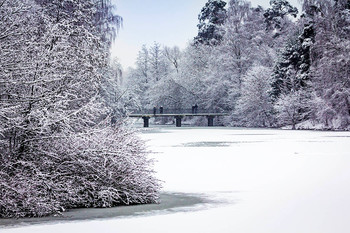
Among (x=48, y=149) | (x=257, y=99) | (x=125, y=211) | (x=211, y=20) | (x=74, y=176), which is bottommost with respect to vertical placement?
(x=125, y=211)

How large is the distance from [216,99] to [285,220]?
203ft

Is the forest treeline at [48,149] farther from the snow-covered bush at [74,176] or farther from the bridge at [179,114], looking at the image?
the bridge at [179,114]

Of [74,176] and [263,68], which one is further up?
[263,68]

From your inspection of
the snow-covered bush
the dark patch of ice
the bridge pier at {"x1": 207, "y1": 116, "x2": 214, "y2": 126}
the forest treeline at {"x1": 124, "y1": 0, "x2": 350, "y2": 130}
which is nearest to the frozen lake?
the dark patch of ice

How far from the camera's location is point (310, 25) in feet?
172

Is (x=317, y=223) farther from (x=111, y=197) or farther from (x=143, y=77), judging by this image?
(x=143, y=77)

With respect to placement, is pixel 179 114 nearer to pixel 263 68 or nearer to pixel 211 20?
pixel 263 68

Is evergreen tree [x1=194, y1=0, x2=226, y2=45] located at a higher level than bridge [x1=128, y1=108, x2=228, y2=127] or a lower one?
higher

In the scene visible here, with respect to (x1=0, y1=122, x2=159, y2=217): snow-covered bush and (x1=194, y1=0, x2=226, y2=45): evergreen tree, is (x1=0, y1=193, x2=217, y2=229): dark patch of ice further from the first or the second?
(x1=194, y1=0, x2=226, y2=45): evergreen tree

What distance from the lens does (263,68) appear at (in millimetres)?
61781

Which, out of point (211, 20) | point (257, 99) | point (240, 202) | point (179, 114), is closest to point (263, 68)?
point (257, 99)

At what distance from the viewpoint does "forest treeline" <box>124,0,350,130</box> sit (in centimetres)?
4731

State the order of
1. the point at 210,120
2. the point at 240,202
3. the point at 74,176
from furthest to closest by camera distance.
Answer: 1. the point at 210,120
2. the point at 240,202
3. the point at 74,176

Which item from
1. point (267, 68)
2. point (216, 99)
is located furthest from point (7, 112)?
point (216, 99)
